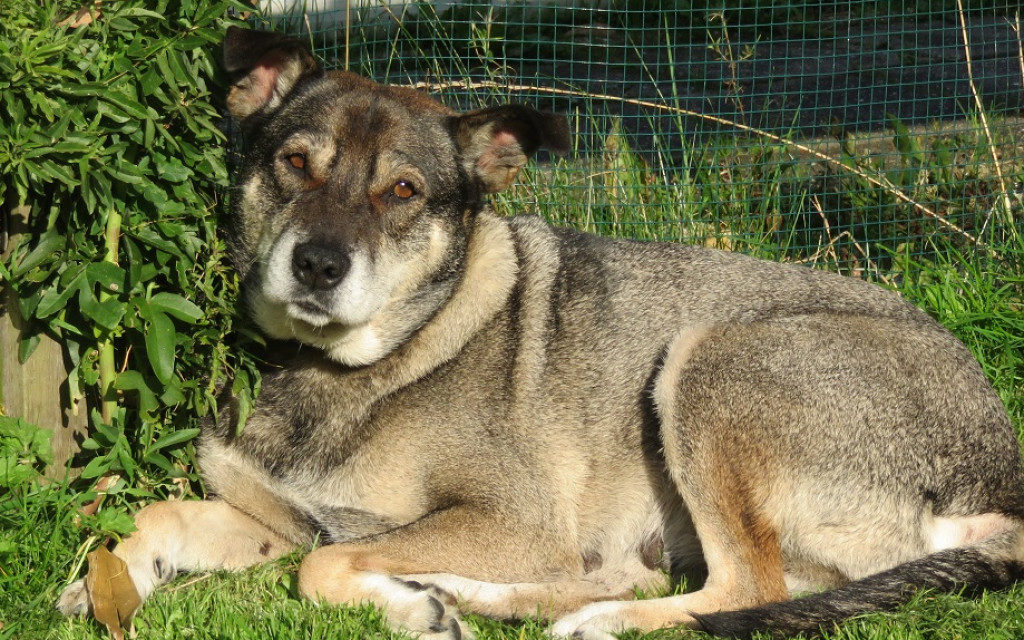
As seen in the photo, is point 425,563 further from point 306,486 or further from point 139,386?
point 139,386

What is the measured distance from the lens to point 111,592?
362cm

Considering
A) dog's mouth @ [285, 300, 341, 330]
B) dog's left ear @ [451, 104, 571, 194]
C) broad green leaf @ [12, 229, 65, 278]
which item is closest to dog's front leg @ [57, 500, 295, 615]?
dog's mouth @ [285, 300, 341, 330]

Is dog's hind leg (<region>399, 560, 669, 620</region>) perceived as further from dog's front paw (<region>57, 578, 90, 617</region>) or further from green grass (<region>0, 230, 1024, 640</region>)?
dog's front paw (<region>57, 578, 90, 617</region>)

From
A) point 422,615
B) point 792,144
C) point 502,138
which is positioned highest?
point 502,138

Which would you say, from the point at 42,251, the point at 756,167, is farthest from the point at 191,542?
the point at 756,167

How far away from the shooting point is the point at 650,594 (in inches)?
172

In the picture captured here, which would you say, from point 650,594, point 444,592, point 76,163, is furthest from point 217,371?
point 650,594

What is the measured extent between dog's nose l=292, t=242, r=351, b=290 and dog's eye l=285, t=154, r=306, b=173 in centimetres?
43

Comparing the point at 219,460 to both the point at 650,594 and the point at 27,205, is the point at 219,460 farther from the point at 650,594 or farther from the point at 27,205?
the point at 650,594

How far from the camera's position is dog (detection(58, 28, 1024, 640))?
13.0 feet

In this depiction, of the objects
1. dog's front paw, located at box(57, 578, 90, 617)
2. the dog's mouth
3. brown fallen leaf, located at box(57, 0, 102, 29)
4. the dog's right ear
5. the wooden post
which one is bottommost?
dog's front paw, located at box(57, 578, 90, 617)

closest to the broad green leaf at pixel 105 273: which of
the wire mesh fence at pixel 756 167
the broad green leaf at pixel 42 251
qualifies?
the broad green leaf at pixel 42 251

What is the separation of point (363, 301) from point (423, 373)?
0.52 metres

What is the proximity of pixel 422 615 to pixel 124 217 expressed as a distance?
1790mm
